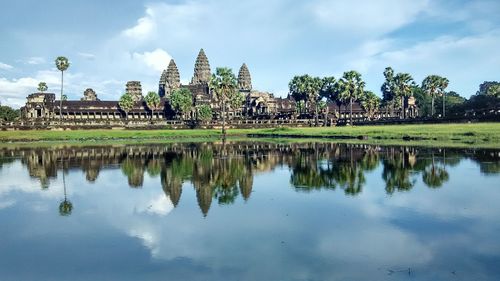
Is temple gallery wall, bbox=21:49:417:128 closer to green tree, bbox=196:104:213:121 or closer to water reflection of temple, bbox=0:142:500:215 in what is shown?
green tree, bbox=196:104:213:121

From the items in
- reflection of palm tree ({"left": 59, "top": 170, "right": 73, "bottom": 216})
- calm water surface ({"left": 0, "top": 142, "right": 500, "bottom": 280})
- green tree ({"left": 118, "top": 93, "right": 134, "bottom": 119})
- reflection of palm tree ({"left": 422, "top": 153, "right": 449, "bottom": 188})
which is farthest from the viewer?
green tree ({"left": 118, "top": 93, "right": 134, "bottom": 119})

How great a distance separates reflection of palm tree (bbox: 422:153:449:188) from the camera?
20094 mm

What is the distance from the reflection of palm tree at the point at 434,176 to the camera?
65.9 feet

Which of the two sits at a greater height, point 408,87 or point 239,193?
point 408,87

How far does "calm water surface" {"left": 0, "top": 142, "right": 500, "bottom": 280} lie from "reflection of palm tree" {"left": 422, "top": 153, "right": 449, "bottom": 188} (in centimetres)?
12

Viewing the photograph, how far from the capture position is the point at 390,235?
11680 millimetres

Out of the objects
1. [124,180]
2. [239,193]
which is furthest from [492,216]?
[124,180]

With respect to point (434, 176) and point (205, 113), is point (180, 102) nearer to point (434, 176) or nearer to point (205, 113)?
point (205, 113)

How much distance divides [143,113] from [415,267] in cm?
11601

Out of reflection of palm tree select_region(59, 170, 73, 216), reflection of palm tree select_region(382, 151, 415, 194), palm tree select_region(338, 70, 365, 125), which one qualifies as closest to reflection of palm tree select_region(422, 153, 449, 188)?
reflection of palm tree select_region(382, 151, 415, 194)

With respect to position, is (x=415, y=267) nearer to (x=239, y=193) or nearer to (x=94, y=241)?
(x=94, y=241)

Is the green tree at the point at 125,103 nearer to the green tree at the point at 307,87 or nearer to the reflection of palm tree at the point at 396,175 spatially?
the green tree at the point at 307,87

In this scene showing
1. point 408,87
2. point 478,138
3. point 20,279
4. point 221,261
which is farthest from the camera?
point 408,87

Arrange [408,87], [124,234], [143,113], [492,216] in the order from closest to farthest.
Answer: [124,234] → [492,216] → [408,87] → [143,113]
